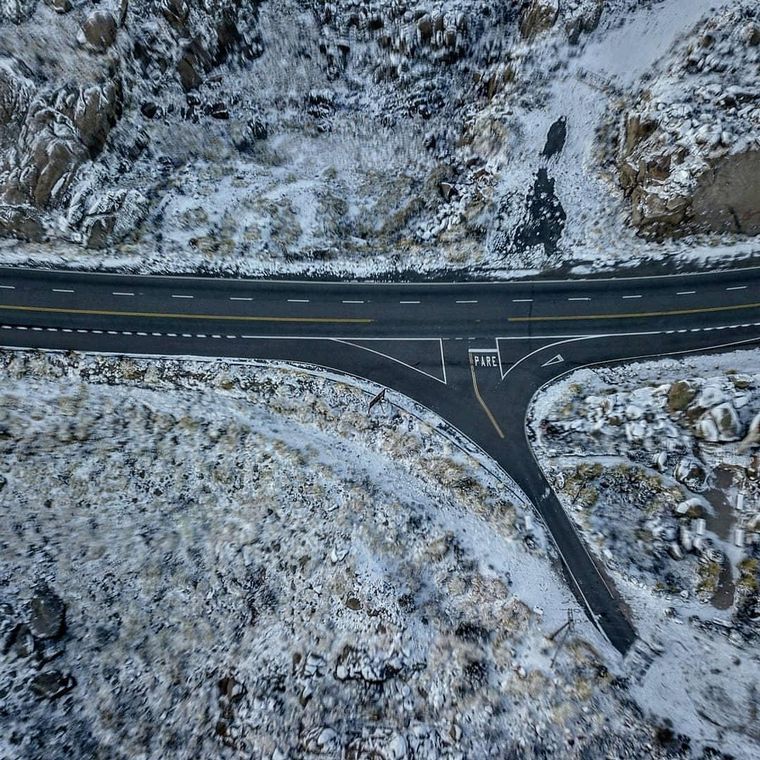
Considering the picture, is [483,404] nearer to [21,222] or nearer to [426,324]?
[426,324]

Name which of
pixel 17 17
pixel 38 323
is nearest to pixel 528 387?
pixel 38 323

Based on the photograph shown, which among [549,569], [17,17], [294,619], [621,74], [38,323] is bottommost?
[294,619]

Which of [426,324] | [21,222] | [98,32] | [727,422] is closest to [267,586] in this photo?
[426,324]

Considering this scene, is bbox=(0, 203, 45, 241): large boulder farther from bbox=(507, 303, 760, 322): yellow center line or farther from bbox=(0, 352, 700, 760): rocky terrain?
bbox=(507, 303, 760, 322): yellow center line

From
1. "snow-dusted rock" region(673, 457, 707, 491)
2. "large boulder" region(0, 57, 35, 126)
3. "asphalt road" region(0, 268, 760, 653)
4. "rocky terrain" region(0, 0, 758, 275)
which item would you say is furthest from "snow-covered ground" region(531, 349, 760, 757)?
→ "large boulder" region(0, 57, 35, 126)

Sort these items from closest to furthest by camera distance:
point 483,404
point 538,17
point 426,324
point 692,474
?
point 692,474 < point 483,404 < point 538,17 < point 426,324

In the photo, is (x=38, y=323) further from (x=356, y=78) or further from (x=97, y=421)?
(x=356, y=78)
